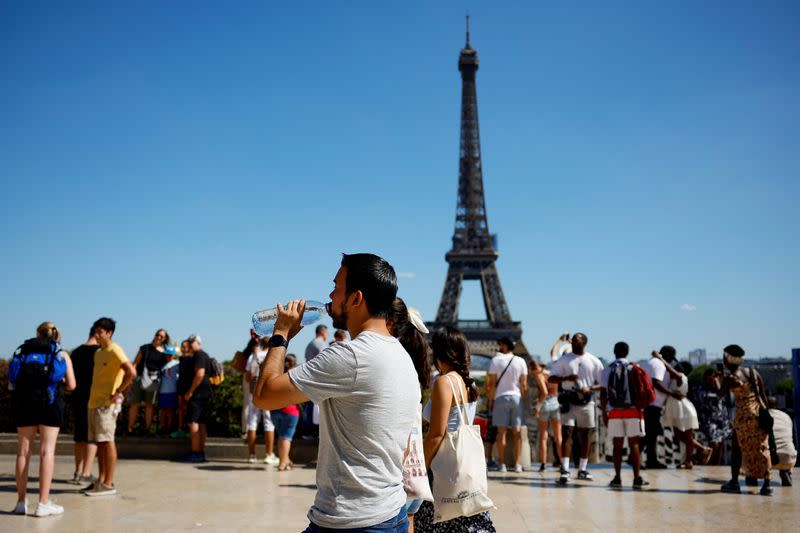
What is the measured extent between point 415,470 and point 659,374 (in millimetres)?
8136

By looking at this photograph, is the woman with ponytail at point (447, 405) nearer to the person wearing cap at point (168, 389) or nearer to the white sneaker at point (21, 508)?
the white sneaker at point (21, 508)

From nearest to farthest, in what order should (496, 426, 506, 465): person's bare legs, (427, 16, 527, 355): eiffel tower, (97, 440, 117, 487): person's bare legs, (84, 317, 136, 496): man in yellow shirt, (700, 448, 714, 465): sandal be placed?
(84, 317, 136, 496): man in yellow shirt, (97, 440, 117, 487): person's bare legs, (496, 426, 506, 465): person's bare legs, (700, 448, 714, 465): sandal, (427, 16, 527, 355): eiffel tower

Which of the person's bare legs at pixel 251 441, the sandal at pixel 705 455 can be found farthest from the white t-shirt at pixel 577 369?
the person's bare legs at pixel 251 441

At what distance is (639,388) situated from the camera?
8812mm

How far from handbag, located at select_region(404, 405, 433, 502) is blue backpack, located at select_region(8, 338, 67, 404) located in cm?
438

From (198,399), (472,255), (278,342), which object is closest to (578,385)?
(198,399)

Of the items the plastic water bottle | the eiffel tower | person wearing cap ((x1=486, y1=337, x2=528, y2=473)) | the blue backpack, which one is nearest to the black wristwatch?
the plastic water bottle

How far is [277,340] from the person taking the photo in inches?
109

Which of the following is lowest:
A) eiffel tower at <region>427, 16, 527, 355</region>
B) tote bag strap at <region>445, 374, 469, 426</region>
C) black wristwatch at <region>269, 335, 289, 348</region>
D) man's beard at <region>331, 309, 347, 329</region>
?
tote bag strap at <region>445, 374, 469, 426</region>

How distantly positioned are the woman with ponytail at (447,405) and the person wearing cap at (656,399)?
7472mm

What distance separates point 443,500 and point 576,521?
351cm

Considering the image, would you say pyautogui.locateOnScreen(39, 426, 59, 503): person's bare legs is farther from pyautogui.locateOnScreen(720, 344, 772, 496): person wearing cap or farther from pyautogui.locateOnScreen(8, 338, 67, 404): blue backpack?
pyautogui.locateOnScreen(720, 344, 772, 496): person wearing cap

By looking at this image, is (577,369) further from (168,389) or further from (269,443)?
(168,389)

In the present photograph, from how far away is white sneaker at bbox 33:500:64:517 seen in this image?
677 cm
